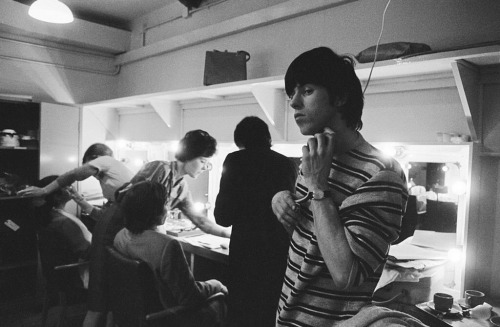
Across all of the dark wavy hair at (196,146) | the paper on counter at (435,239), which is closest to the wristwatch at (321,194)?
the paper on counter at (435,239)

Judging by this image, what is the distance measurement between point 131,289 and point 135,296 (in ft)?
0.12

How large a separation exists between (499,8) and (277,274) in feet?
5.84

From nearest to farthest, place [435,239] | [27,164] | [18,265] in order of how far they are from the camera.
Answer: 1. [435,239]
2. [18,265]
3. [27,164]

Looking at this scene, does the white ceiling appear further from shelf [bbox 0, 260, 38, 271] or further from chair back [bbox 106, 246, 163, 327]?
chair back [bbox 106, 246, 163, 327]

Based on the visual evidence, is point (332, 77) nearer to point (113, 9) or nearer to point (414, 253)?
point (414, 253)

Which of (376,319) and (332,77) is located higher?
(332,77)

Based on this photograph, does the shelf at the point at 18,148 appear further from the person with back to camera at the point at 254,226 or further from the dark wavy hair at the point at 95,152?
the person with back to camera at the point at 254,226

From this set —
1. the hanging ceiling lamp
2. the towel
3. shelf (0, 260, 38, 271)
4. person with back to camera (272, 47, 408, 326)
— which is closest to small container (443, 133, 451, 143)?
person with back to camera (272, 47, 408, 326)

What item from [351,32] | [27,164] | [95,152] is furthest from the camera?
[27,164]

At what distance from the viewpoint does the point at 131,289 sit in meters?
1.85

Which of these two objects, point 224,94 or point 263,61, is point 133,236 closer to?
point 224,94

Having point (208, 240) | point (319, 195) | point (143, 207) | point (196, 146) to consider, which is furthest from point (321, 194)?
point (208, 240)

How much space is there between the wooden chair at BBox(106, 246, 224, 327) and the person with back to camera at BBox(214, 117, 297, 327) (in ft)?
1.04

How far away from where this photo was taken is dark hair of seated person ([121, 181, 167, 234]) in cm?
208
